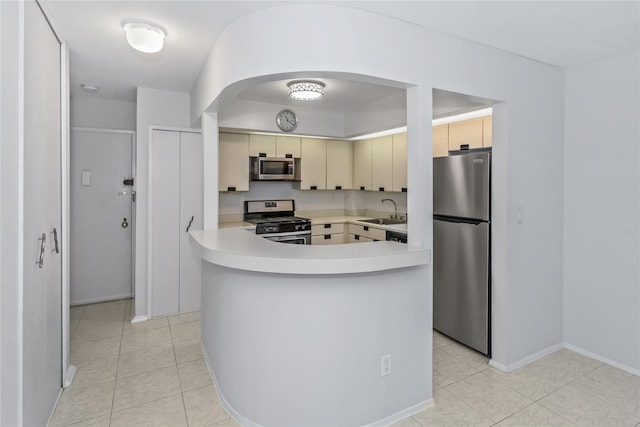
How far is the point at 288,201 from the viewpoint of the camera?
5055mm

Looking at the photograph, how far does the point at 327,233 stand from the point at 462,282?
2063mm

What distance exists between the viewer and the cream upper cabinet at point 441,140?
3.65 metres

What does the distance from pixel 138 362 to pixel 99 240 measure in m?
2.10

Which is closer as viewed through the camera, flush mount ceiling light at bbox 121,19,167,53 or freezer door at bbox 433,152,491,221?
flush mount ceiling light at bbox 121,19,167,53

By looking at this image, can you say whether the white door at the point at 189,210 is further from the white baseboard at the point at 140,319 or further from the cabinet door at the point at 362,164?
the cabinet door at the point at 362,164

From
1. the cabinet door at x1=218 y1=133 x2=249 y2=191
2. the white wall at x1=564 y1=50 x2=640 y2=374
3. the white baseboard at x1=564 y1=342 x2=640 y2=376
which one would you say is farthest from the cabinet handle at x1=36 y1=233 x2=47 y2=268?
the white baseboard at x1=564 y1=342 x2=640 y2=376

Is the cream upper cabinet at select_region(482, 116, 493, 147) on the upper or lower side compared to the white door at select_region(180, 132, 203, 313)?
upper

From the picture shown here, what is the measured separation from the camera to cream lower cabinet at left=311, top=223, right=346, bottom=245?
463cm

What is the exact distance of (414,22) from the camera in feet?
7.09

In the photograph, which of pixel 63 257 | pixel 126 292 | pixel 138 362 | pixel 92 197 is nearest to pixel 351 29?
pixel 63 257

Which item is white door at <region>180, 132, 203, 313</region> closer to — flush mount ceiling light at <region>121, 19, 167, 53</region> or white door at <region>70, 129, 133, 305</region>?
white door at <region>70, 129, 133, 305</region>

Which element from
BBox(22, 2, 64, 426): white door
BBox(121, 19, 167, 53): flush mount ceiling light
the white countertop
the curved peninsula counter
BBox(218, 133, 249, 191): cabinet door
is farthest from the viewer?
BBox(218, 133, 249, 191): cabinet door

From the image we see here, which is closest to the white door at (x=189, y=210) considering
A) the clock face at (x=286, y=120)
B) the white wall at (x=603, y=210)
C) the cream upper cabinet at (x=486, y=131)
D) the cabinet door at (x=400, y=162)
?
the clock face at (x=286, y=120)

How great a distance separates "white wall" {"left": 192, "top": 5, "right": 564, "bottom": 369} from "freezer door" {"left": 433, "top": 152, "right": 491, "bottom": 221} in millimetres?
104
